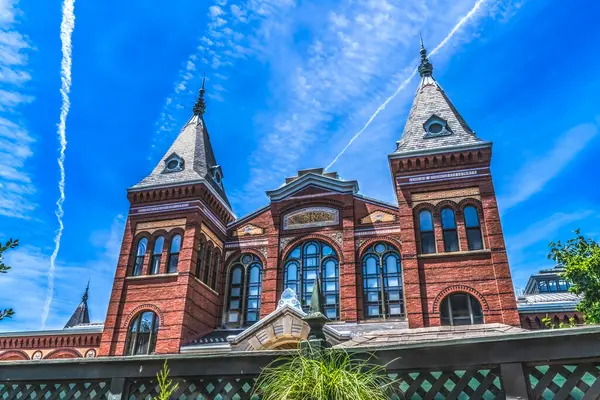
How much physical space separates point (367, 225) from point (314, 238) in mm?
2792

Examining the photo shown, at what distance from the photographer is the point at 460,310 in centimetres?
1769

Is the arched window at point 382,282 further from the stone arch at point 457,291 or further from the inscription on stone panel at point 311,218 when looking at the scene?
the stone arch at point 457,291

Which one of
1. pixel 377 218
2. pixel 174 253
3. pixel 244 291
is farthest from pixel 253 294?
pixel 377 218

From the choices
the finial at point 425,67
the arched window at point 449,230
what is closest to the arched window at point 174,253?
the arched window at point 449,230

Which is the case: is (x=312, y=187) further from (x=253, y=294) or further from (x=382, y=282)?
(x=253, y=294)

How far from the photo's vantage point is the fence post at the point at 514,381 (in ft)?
11.2

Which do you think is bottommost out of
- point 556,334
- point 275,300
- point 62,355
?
point 556,334

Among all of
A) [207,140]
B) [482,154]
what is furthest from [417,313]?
[207,140]

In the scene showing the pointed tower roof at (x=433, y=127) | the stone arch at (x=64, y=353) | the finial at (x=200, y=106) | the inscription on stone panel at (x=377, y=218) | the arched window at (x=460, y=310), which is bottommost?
the stone arch at (x=64, y=353)

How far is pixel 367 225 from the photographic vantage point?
22391 mm

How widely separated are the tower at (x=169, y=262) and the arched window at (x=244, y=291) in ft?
2.25

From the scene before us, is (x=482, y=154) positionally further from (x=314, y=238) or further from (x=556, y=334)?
(x=556, y=334)

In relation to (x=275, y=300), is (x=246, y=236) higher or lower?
higher

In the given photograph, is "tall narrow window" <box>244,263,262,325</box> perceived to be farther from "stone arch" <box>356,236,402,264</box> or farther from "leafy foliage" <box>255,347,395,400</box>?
"leafy foliage" <box>255,347,395,400</box>
